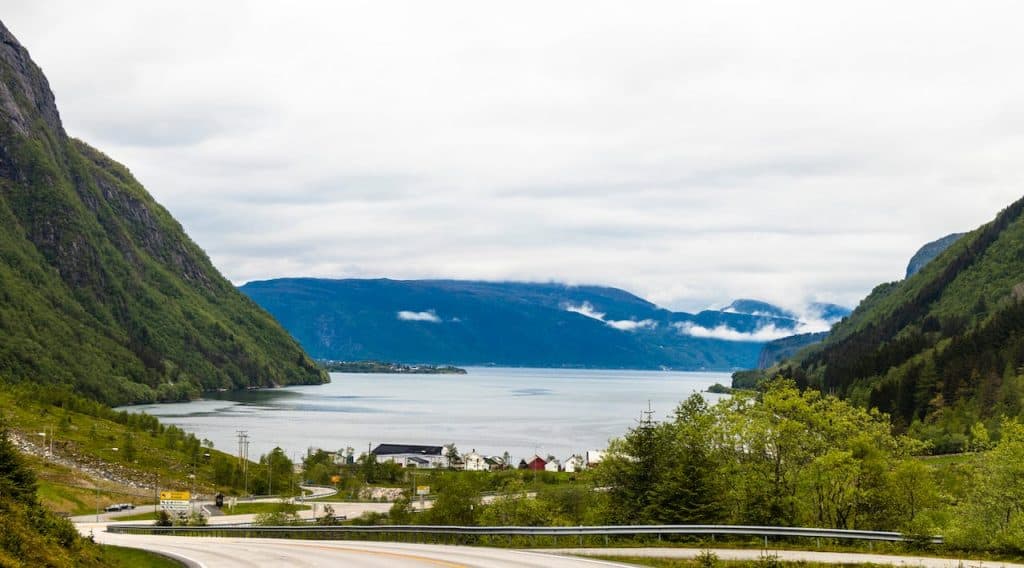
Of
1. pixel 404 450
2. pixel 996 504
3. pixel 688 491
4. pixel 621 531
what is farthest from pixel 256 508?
pixel 996 504

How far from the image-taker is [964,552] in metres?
34.7

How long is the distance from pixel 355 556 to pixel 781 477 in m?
25.5

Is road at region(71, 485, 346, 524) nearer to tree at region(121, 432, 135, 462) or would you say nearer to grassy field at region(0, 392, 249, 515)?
grassy field at region(0, 392, 249, 515)

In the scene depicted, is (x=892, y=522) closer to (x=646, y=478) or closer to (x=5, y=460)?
(x=646, y=478)

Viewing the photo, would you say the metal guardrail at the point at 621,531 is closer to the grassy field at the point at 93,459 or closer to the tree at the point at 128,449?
the grassy field at the point at 93,459

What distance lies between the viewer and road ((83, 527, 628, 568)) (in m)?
33.5

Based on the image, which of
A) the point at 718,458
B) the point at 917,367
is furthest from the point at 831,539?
the point at 917,367

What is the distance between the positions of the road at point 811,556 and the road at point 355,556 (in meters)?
2.25

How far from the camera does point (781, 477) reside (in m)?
51.6

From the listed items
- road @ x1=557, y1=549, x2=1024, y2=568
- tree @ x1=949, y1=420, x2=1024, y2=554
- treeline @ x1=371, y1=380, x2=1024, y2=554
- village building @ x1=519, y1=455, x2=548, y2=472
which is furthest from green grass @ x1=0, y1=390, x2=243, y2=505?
tree @ x1=949, y1=420, x2=1024, y2=554

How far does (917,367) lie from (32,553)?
18207cm

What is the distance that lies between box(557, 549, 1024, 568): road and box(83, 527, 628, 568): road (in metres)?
2.25

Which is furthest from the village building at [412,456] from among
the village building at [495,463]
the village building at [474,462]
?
the village building at [495,463]

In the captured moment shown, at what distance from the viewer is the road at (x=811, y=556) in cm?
3136
